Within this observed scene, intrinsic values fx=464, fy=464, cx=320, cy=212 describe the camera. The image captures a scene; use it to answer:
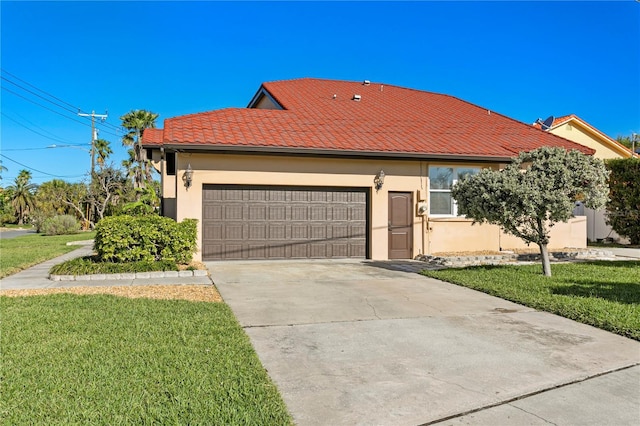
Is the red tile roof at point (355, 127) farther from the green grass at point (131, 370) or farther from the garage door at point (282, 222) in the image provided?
the green grass at point (131, 370)

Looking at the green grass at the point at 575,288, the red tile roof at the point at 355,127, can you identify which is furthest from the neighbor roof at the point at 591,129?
the green grass at the point at 575,288

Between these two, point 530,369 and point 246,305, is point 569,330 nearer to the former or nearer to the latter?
point 530,369

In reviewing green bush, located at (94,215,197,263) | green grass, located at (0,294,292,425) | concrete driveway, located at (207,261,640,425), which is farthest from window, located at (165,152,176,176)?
green grass, located at (0,294,292,425)

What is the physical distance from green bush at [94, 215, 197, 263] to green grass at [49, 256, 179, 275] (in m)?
0.32

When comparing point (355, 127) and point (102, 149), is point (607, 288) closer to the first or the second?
point (355, 127)

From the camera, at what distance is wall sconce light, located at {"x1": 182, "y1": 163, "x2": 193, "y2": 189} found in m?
12.0

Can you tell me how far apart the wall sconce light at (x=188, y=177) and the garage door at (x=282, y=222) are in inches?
21.8

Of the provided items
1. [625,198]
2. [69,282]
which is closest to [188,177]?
[69,282]

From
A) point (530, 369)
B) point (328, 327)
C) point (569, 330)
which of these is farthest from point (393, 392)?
point (569, 330)

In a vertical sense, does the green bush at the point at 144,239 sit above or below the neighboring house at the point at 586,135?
below

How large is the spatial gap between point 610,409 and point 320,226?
10.1 metres

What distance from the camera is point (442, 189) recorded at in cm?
1414

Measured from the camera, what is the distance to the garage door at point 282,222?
12.5m

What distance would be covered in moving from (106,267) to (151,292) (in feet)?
7.98
